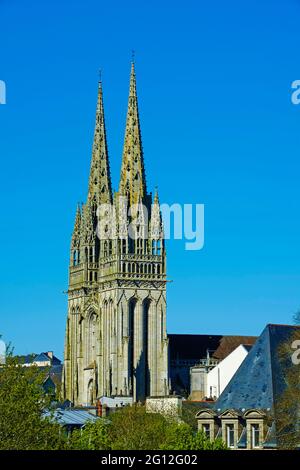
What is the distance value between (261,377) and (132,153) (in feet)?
265

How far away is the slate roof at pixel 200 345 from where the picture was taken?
148750 millimetres

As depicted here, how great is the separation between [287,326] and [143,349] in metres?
73.0

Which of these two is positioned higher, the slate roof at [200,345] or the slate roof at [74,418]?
the slate roof at [200,345]

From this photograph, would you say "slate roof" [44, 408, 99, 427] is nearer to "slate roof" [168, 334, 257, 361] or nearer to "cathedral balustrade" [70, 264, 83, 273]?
"cathedral balustrade" [70, 264, 83, 273]

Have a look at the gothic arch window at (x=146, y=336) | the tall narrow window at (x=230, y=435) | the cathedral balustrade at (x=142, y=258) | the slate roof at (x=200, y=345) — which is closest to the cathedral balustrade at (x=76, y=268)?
the cathedral balustrade at (x=142, y=258)

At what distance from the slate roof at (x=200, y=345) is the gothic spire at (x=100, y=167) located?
56.7 feet

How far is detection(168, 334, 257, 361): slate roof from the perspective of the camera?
148750mm

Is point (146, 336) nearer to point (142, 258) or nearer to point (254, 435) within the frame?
point (142, 258)

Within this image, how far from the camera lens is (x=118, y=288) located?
137m

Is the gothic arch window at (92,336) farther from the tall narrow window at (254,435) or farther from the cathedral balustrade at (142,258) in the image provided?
the tall narrow window at (254,435)

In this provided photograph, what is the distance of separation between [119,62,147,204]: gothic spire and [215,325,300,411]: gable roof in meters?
75.9

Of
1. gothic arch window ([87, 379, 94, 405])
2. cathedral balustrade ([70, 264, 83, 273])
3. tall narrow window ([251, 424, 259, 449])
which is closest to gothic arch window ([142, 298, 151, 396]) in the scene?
gothic arch window ([87, 379, 94, 405])
